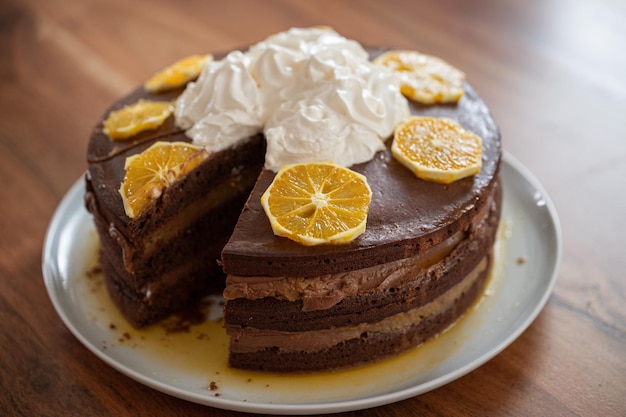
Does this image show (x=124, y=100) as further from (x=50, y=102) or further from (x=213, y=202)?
(x=50, y=102)

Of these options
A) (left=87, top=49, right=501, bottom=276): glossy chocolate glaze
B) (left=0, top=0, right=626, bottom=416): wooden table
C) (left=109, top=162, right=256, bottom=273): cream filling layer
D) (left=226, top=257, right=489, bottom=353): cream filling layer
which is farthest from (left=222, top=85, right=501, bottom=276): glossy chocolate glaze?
(left=0, top=0, right=626, bottom=416): wooden table

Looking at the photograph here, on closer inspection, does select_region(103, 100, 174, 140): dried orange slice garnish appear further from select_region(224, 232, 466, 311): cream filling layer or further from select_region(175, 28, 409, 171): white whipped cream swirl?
select_region(224, 232, 466, 311): cream filling layer

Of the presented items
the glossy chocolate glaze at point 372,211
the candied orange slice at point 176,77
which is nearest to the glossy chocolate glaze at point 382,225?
the glossy chocolate glaze at point 372,211

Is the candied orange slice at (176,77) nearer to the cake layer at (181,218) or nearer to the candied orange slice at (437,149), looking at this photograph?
the cake layer at (181,218)

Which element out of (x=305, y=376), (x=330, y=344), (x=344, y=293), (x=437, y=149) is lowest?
(x=305, y=376)

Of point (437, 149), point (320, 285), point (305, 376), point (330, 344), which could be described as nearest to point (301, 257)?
point (320, 285)

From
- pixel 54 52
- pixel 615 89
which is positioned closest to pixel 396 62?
pixel 615 89

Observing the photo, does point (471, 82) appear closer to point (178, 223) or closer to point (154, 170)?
point (178, 223)
